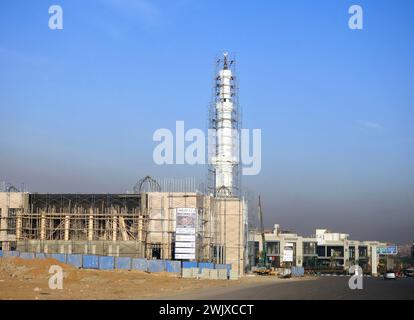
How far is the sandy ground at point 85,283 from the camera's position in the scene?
3431cm

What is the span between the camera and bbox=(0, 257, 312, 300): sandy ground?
3431 cm

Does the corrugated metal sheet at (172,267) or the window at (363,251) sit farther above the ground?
the corrugated metal sheet at (172,267)

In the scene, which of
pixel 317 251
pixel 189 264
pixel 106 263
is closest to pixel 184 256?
pixel 189 264

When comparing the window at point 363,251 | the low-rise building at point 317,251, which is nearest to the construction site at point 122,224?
the low-rise building at point 317,251

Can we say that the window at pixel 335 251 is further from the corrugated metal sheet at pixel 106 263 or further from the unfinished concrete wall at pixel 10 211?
the corrugated metal sheet at pixel 106 263

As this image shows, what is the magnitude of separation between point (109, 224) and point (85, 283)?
3083cm

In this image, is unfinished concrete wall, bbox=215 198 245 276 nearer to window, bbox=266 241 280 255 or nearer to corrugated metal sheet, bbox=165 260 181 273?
corrugated metal sheet, bbox=165 260 181 273

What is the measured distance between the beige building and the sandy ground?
13.0 m

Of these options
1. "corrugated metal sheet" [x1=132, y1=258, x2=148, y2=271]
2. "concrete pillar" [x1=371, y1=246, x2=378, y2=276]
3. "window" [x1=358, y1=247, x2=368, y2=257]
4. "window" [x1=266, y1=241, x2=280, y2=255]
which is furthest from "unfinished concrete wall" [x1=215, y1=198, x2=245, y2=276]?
"window" [x1=358, y1=247, x2=368, y2=257]

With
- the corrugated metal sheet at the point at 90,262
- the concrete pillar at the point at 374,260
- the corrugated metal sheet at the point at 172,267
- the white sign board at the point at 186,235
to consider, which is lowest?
the concrete pillar at the point at 374,260

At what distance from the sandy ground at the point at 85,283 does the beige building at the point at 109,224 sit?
42.6 ft

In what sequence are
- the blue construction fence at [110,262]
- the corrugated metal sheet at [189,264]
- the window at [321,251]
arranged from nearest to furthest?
1. the blue construction fence at [110,262]
2. the corrugated metal sheet at [189,264]
3. the window at [321,251]

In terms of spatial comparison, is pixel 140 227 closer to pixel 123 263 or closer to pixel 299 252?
pixel 123 263
